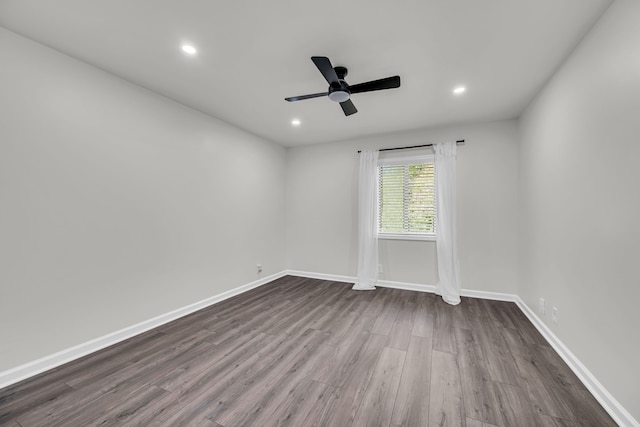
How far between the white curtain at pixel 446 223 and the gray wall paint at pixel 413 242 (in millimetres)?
180

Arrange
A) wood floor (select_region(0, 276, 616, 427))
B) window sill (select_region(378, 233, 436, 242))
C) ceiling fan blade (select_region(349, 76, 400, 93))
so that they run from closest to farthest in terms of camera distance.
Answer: wood floor (select_region(0, 276, 616, 427)) → ceiling fan blade (select_region(349, 76, 400, 93)) → window sill (select_region(378, 233, 436, 242))

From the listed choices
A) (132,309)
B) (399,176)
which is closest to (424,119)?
(399,176)

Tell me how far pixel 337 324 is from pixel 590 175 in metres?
2.61

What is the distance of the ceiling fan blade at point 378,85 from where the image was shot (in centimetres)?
214

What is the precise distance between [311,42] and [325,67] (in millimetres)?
233

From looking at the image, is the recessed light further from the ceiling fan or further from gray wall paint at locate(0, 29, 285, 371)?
the ceiling fan

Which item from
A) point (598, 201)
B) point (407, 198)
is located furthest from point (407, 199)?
point (598, 201)

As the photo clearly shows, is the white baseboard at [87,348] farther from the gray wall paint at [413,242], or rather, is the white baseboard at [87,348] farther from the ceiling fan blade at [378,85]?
the ceiling fan blade at [378,85]

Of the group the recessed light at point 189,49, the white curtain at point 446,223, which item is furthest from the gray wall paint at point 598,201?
the recessed light at point 189,49

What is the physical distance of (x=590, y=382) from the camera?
1.76 meters

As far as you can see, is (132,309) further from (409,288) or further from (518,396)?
(409,288)

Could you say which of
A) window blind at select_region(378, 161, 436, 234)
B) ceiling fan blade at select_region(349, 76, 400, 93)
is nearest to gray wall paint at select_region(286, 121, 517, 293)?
window blind at select_region(378, 161, 436, 234)

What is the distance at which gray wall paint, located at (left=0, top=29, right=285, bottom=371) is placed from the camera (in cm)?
189

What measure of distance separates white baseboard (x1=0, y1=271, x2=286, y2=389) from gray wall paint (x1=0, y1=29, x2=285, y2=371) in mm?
53
